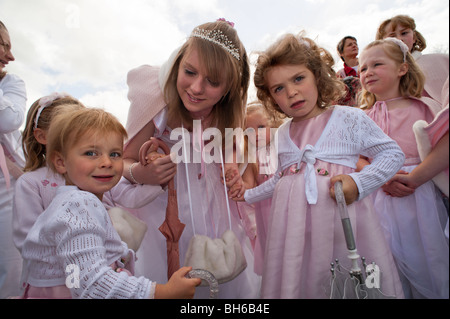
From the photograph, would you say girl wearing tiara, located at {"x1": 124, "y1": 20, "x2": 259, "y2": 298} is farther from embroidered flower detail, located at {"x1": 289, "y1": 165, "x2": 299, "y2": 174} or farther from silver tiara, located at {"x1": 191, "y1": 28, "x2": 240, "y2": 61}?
embroidered flower detail, located at {"x1": 289, "y1": 165, "x2": 299, "y2": 174}

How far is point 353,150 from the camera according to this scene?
109 centimetres

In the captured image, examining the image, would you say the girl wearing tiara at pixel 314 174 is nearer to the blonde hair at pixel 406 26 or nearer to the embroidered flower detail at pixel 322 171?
the embroidered flower detail at pixel 322 171

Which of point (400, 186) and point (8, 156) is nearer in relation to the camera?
point (400, 186)

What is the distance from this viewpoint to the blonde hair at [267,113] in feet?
4.55

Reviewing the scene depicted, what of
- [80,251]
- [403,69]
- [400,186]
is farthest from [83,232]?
[403,69]

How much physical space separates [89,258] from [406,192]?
0.99 meters

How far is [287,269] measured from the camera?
981 millimetres

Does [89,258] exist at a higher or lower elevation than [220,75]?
lower

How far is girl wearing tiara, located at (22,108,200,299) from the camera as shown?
31.7 inches

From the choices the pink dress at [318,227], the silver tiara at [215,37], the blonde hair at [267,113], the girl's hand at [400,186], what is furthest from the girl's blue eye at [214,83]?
the girl's hand at [400,186]

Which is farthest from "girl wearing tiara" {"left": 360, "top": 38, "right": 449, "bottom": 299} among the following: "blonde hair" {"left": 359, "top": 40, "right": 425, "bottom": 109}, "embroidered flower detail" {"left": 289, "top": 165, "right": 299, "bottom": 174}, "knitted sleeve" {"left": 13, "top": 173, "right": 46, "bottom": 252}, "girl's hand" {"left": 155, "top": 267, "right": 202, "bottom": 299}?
"knitted sleeve" {"left": 13, "top": 173, "right": 46, "bottom": 252}

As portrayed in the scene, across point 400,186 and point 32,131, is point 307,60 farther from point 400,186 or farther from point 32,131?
point 32,131

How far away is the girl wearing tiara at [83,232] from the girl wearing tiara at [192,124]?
0.24 meters
